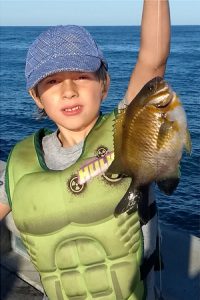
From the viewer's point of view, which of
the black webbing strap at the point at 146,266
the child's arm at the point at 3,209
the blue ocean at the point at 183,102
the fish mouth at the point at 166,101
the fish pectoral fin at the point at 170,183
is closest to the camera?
the fish mouth at the point at 166,101

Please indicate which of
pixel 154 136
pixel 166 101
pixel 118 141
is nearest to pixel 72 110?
pixel 118 141

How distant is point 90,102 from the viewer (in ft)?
9.09

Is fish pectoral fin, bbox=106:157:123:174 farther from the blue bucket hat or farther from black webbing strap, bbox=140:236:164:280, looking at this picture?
black webbing strap, bbox=140:236:164:280

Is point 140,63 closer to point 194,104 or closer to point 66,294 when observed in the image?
point 66,294

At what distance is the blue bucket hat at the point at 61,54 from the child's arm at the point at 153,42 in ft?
0.96

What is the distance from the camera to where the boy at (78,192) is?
277 centimetres

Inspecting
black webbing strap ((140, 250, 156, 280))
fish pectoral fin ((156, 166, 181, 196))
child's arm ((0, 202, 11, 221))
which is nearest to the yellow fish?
fish pectoral fin ((156, 166, 181, 196))

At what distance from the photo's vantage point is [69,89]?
2.71 m

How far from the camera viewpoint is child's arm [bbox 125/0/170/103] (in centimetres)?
251

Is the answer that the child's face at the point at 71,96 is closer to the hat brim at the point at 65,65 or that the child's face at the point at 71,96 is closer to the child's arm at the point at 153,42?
the hat brim at the point at 65,65

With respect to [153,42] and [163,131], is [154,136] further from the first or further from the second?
[153,42]

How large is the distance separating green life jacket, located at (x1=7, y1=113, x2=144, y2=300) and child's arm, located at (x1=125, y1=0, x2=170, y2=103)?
0.39 m

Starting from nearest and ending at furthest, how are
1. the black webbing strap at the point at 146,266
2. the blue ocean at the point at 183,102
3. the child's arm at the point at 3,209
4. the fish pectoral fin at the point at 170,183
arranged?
the fish pectoral fin at the point at 170,183
the black webbing strap at the point at 146,266
the child's arm at the point at 3,209
the blue ocean at the point at 183,102

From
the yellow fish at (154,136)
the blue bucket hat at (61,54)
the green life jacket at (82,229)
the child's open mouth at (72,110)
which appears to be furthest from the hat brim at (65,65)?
the yellow fish at (154,136)
